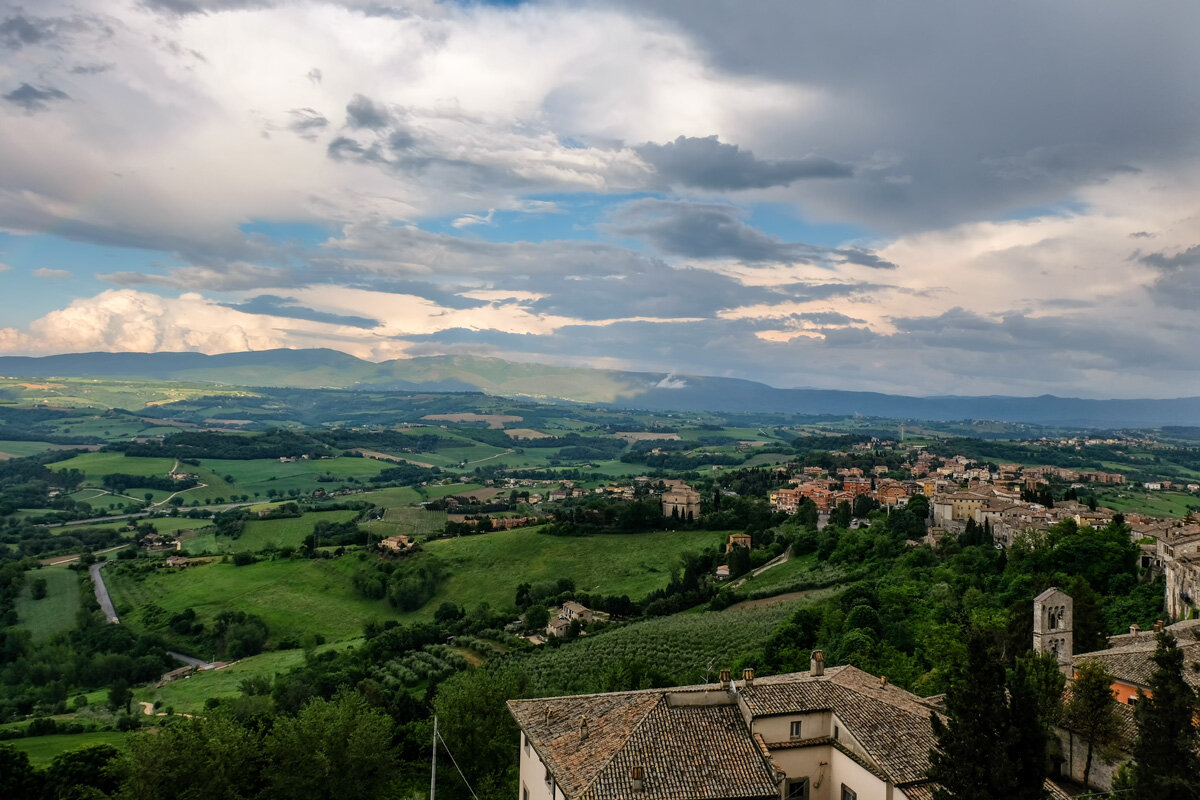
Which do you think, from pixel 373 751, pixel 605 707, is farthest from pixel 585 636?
pixel 605 707

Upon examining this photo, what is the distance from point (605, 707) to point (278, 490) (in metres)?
183

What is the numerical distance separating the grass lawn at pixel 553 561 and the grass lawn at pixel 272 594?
31.7 feet

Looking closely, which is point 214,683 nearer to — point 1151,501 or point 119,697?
point 119,697

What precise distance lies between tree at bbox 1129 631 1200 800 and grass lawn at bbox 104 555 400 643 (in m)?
77.0

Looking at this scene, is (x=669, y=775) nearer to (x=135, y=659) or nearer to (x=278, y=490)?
(x=135, y=659)

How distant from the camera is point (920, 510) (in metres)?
89.7

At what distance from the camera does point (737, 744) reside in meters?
20.5

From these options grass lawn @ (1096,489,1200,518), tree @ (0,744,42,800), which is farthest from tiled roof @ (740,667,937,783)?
grass lawn @ (1096,489,1200,518)

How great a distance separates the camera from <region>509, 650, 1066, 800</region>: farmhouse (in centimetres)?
1906

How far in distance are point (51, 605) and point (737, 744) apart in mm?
107879

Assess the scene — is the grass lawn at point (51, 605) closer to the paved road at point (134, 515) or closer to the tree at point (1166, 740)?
the paved road at point (134, 515)

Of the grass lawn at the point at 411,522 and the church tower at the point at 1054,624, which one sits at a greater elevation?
the church tower at the point at 1054,624

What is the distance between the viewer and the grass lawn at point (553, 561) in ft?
293

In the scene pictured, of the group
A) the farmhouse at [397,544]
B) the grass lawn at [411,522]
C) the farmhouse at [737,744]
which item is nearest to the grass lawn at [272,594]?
the farmhouse at [397,544]
